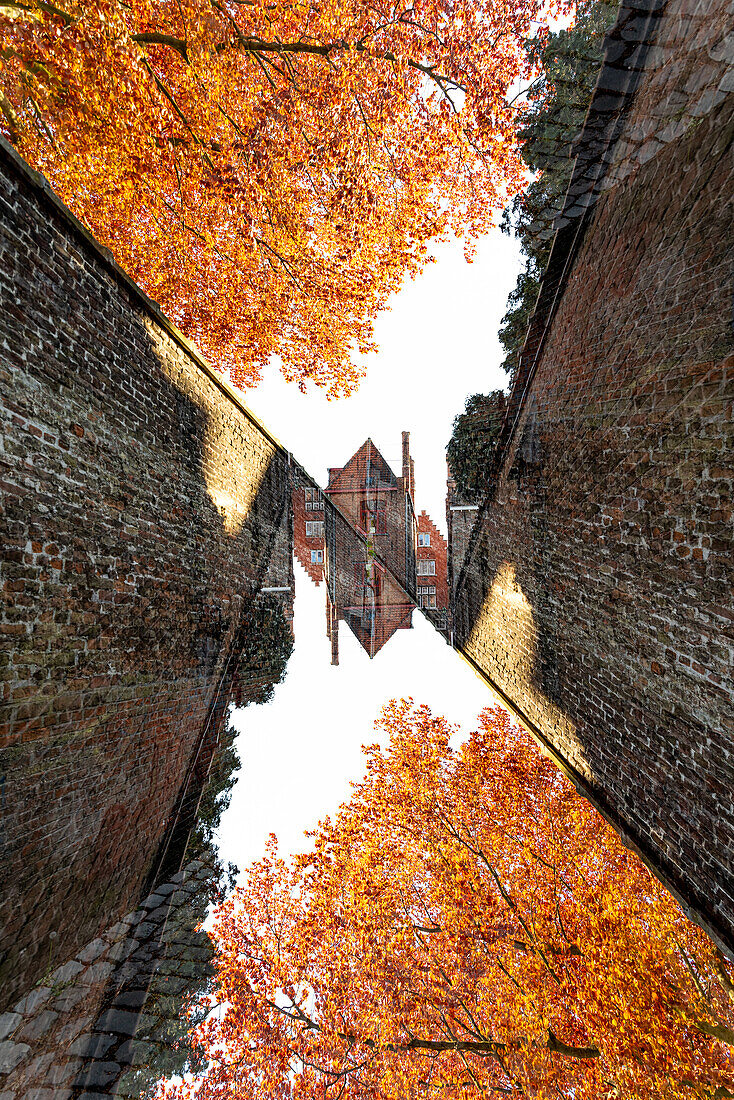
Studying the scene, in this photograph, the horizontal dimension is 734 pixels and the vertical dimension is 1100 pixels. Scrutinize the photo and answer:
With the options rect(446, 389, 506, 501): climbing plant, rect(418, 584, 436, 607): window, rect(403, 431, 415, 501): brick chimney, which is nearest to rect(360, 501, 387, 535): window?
rect(403, 431, 415, 501): brick chimney

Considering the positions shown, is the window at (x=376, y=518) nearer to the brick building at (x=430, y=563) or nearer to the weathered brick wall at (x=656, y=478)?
the brick building at (x=430, y=563)

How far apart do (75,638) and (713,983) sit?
1178 cm

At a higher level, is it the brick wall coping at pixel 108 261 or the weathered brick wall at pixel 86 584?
the brick wall coping at pixel 108 261

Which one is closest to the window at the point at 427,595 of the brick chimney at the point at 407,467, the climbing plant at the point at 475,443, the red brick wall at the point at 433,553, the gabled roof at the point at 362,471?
the red brick wall at the point at 433,553

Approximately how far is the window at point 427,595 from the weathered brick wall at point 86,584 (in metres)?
13.2

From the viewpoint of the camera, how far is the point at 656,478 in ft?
13.3

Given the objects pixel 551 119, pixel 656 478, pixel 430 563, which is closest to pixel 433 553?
pixel 430 563

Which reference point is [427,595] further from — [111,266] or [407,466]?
[111,266]

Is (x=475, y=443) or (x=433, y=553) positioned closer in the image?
(x=475, y=443)

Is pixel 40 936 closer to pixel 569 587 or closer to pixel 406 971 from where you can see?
pixel 569 587

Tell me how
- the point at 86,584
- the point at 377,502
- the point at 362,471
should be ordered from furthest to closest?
the point at 362,471 → the point at 377,502 → the point at 86,584

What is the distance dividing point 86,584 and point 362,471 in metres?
15.5

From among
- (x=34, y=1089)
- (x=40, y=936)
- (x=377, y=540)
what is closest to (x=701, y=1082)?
(x=34, y=1089)

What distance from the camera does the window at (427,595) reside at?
60.9ft
